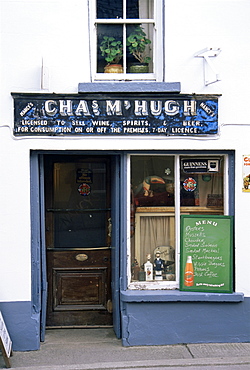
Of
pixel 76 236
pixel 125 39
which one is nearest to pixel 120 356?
pixel 76 236

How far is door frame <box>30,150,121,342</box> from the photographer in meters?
6.97

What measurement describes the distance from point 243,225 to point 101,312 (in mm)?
2449

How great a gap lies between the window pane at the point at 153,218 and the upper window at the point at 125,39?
1233 millimetres

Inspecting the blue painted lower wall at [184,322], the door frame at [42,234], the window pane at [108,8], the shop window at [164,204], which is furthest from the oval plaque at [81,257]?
the window pane at [108,8]

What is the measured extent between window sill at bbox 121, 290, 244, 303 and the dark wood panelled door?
886 mm

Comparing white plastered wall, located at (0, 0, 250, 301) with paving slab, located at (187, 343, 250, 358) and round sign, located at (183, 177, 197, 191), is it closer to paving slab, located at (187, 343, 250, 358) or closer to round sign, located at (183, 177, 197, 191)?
round sign, located at (183, 177, 197, 191)

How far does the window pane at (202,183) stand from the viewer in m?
7.25

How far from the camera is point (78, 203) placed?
304 inches

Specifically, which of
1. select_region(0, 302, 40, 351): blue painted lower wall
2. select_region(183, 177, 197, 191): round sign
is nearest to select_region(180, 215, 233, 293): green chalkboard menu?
select_region(183, 177, 197, 191): round sign

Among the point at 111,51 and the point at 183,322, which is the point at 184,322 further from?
the point at 111,51

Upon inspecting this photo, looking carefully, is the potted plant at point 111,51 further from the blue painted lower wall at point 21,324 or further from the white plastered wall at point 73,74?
the blue painted lower wall at point 21,324

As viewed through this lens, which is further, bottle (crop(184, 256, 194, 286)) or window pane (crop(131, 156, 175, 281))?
window pane (crop(131, 156, 175, 281))

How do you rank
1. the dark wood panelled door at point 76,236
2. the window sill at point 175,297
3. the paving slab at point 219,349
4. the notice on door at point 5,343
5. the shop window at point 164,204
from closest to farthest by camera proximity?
the notice on door at point 5,343
the paving slab at point 219,349
the window sill at point 175,297
the shop window at point 164,204
the dark wood panelled door at point 76,236

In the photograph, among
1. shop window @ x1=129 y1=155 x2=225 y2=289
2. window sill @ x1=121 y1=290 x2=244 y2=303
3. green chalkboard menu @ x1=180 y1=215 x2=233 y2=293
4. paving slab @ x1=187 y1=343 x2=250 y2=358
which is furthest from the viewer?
shop window @ x1=129 y1=155 x2=225 y2=289
